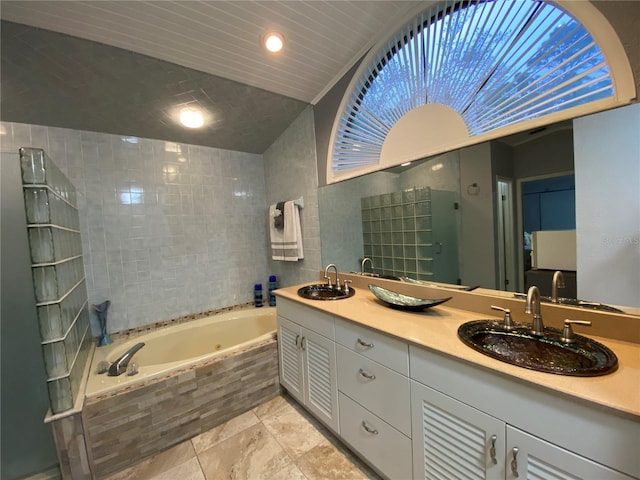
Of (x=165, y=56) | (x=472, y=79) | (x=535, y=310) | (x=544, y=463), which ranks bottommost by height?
(x=544, y=463)

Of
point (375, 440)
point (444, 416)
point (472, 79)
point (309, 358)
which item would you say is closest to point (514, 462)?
point (444, 416)

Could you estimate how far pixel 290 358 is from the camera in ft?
6.27

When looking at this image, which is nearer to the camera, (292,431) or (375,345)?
(375,345)

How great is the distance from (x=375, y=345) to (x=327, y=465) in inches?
32.4

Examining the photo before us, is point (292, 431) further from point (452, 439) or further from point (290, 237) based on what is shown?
point (290, 237)

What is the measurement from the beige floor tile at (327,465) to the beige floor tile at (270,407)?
1.58 ft

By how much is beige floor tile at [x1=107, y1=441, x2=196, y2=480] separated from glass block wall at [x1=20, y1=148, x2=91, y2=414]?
0.55m

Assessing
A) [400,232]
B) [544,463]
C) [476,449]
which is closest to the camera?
[544,463]

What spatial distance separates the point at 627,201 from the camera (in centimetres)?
96

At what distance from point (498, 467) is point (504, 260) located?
2.92 feet

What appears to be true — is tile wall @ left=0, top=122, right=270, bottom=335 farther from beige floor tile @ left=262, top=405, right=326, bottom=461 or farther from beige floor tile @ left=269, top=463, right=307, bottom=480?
beige floor tile @ left=269, top=463, right=307, bottom=480

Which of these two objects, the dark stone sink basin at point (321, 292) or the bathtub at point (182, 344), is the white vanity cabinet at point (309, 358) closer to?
the dark stone sink basin at point (321, 292)

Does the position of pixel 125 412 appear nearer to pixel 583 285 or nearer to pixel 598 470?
pixel 598 470

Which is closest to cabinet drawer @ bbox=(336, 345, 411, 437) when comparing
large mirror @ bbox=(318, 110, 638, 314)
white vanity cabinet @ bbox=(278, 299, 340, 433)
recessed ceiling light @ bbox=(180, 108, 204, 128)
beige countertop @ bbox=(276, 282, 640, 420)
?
white vanity cabinet @ bbox=(278, 299, 340, 433)
